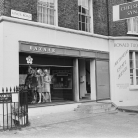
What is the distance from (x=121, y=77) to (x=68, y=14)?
559 cm

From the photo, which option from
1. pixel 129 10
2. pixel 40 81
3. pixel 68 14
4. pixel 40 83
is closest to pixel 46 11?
pixel 68 14

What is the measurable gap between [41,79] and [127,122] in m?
4.91

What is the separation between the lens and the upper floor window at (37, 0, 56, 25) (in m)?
11.2

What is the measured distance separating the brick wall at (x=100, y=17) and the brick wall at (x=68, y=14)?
1691mm

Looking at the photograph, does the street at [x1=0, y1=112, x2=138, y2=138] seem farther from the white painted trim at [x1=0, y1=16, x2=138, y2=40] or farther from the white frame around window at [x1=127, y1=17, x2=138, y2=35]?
the white frame around window at [x1=127, y1=17, x2=138, y2=35]

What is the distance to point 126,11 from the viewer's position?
39.1ft

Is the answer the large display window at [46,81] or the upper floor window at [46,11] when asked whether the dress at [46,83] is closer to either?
the large display window at [46,81]

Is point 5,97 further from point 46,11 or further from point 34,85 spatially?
point 46,11

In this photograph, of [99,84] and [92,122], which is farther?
[99,84]

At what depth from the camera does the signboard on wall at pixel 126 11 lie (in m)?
11.4

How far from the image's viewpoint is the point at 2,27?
374 inches

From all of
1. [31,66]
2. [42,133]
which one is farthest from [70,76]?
[42,133]

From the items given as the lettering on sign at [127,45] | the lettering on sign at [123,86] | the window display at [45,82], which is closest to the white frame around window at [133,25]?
the lettering on sign at [127,45]

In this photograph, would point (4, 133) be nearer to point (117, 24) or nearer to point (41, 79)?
point (41, 79)
